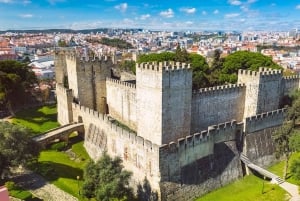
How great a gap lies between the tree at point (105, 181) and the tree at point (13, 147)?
5.51 m

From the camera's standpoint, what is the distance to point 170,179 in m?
21.7

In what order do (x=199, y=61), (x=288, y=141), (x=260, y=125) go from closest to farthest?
(x=288, y=141)
(x=260, y=125)
(x=199, y=61)

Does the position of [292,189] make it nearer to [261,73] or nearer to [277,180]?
[277,180]

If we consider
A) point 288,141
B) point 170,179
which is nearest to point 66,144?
point 170,179

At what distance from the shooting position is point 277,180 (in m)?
24.9

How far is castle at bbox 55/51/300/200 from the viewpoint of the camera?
73.3ft

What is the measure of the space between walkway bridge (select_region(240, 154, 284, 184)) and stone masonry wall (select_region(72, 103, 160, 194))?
9.16 m

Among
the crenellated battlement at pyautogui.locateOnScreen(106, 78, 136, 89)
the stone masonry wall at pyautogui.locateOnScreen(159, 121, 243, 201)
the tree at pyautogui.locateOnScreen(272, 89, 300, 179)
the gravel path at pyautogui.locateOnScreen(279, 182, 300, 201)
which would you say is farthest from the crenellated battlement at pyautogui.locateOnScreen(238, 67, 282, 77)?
the crenellated battlement at pyautogui.locateOnScreen(106, 78, 136, 89)

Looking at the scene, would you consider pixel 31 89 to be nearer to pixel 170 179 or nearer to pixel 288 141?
pixel 170 179

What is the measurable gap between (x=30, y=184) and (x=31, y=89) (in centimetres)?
2459

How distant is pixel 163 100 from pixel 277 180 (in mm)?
11154

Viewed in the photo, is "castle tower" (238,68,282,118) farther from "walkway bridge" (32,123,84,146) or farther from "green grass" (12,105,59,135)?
"green grass" (12,105,59,135)

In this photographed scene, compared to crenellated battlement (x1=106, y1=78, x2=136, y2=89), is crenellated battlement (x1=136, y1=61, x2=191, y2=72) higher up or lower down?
higher up

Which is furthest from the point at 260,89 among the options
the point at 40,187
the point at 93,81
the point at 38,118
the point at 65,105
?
the point at 38,118
